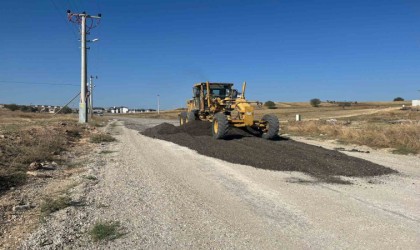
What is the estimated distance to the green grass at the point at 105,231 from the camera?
5820 mm

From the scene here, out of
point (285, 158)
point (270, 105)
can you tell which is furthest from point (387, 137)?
point (270, 105)

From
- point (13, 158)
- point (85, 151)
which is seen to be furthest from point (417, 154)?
point (13, 158)

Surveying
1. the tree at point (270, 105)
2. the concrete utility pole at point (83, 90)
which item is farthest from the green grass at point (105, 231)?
the tree at point (270, 105)

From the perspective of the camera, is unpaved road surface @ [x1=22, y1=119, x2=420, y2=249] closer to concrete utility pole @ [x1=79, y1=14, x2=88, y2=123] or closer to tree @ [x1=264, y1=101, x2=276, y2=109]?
concrete utility pole @ [x1=79, y1=14, x2=88, y2=123]

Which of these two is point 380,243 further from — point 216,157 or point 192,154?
point 192,154

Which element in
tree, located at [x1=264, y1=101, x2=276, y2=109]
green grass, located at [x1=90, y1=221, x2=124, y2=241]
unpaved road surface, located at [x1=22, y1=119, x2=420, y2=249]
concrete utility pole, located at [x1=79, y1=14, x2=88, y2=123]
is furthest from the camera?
tree, located at [x1=264, y1=101, x2=276, y2=109]

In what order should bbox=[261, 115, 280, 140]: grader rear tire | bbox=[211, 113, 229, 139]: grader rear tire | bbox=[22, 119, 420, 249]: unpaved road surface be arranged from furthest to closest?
1. bbox=[261, 115, 280, 140]: grader rear tire
2. bbox=[211, 113, 229, 139]: grader rear tire
3. bbox=[22, 119, 420, 249]: unpaved road surface

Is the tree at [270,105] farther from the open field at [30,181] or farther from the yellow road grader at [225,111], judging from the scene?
A: the open field at [30,181]

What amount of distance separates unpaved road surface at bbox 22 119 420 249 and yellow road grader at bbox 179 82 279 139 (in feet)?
27.3

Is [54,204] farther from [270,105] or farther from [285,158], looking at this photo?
[270,105]

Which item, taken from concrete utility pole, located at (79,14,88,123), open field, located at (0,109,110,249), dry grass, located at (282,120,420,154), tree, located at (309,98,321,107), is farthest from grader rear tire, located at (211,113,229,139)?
tree, located at (309,98,321,107)

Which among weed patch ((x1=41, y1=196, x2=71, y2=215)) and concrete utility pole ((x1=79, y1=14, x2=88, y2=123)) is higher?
concrete utility pole ((x1=79, y1=14, x2=88, y2=123))

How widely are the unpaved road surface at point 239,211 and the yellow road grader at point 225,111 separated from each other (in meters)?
8.34

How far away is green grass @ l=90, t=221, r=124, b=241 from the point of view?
229 inches
